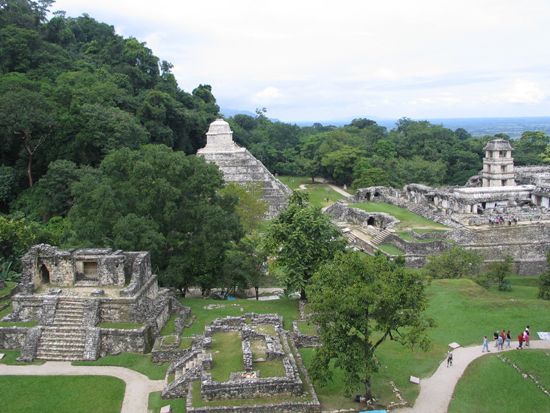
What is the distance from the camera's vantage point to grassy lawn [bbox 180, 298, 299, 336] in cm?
2186

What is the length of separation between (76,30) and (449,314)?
71310 mm

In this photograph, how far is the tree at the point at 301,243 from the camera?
77.5 ft

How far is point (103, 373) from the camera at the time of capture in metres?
17.6

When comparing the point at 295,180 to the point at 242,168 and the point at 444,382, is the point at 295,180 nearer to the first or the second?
the point at 242,168

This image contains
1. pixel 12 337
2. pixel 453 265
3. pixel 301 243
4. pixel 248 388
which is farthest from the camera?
pixel 453 265

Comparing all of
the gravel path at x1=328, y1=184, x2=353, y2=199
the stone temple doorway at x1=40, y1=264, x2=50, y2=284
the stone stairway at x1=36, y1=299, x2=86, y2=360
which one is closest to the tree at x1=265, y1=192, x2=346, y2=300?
the stone stairway at x1=36, y1=299, x2=86, y2=360

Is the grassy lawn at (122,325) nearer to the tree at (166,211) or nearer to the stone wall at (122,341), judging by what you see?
the stone wall at (122,341)

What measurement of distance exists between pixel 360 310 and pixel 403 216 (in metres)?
30.2

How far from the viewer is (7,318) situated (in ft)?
66.3

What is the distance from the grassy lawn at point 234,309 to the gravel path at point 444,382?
21.4ft

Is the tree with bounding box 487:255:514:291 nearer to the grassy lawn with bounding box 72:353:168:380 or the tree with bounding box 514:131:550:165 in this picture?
the grassy lawn with bounding box 72:353:168:380

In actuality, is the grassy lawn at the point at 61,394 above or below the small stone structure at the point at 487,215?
below

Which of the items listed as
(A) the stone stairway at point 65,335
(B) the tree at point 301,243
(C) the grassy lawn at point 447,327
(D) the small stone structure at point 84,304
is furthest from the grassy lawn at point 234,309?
(C) the grassy lawn at point 447,327

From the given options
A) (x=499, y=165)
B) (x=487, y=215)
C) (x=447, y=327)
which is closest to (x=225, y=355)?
(x=447, y=327)
